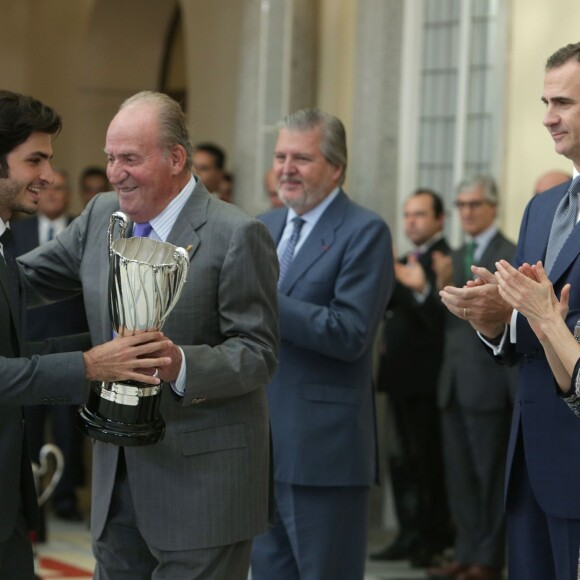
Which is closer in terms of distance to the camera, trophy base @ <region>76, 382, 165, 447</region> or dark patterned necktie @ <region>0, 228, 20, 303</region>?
trophy base @ <region>76, 382, 165, 447</region>

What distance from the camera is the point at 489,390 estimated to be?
20.2 ft

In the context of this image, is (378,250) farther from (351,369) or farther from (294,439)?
(294,439)

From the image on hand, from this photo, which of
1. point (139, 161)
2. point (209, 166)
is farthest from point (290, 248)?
point (209, 166)

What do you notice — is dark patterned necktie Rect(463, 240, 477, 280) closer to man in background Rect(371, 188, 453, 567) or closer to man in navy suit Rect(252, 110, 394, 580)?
man in background Rect(371, 188, 453, 567)

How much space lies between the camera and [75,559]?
6.50 m

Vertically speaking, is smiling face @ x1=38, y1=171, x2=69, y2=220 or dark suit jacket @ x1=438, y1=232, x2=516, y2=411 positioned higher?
smiling face @ x1=38, y1=171, x2=69, y2=220

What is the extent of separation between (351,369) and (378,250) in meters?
0.40

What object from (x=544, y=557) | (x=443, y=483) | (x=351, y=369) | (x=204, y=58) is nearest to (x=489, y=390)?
(x=443, y=483)

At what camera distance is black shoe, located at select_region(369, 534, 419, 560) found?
658cm

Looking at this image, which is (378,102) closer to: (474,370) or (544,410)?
(474,370)

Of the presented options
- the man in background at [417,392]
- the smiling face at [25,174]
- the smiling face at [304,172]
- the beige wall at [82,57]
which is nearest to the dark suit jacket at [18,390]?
the smiling face at [25,174]

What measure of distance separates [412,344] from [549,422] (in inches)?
129

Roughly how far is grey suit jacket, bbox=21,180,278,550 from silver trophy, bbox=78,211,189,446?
195 mm

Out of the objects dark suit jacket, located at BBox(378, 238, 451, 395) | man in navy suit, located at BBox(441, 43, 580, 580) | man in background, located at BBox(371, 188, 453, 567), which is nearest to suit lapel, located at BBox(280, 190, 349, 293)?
man in navy suit, located at BBox(441, 43, 580, 580)
